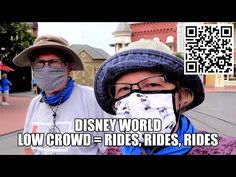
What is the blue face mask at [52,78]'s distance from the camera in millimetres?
1663

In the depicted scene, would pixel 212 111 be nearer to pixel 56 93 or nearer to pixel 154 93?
pixel 154 93

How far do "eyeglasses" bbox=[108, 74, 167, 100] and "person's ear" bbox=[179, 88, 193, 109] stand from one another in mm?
77

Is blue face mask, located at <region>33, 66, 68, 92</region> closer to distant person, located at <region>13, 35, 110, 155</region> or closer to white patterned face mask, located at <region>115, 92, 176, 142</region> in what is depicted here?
distant person, located at <region>13, 35, 110, 155</region>

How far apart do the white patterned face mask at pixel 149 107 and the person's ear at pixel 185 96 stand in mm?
40

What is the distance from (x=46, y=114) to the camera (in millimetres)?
1650

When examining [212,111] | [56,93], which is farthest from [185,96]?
[212,111]

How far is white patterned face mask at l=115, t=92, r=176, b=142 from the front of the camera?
1.52 meters

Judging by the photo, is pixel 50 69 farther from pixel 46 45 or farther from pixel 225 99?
pixel 225 99

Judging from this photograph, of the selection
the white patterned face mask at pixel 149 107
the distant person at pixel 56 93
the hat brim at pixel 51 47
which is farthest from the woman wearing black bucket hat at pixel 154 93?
the hat brim at pixel 51 47

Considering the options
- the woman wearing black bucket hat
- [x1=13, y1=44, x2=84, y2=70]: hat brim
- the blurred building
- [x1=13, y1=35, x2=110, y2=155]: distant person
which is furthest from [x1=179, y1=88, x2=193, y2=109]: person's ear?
[x1=13, y1=44, x2=84, y2=70]: hat brim

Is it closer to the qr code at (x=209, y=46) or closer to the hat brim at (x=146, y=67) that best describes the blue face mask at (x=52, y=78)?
the hat brim at (x=146, y=67)

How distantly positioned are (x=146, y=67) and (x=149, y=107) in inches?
8.8
